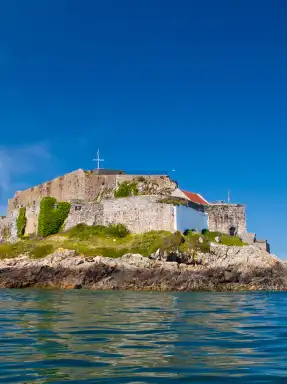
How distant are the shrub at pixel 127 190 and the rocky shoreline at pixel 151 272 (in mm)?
11961

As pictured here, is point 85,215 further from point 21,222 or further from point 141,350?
point 141,350

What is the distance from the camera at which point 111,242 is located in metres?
42.9

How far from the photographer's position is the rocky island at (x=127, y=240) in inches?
1428

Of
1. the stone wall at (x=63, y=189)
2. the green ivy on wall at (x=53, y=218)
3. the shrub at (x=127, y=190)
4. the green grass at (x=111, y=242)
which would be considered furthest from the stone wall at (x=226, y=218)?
the green ivy on wall at (x=53, y=218)

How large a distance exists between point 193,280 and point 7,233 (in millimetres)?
30715

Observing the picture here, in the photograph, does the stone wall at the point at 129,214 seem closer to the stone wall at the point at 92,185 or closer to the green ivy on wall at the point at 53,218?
the green ivy on wall at the point at 53,218

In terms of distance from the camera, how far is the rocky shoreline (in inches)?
1390

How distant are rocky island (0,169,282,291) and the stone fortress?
4.0 inches

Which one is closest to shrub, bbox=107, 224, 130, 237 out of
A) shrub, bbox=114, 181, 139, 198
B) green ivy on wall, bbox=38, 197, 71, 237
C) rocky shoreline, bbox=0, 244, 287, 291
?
shrub, bbox=114, 181, 139, 198

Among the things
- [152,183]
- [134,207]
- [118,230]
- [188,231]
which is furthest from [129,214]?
[152,183]

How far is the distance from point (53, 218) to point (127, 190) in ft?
28.1

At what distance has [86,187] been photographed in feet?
168

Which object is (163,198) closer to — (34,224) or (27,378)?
(34,224)

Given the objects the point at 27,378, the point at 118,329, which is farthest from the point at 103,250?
the point at 27,378
